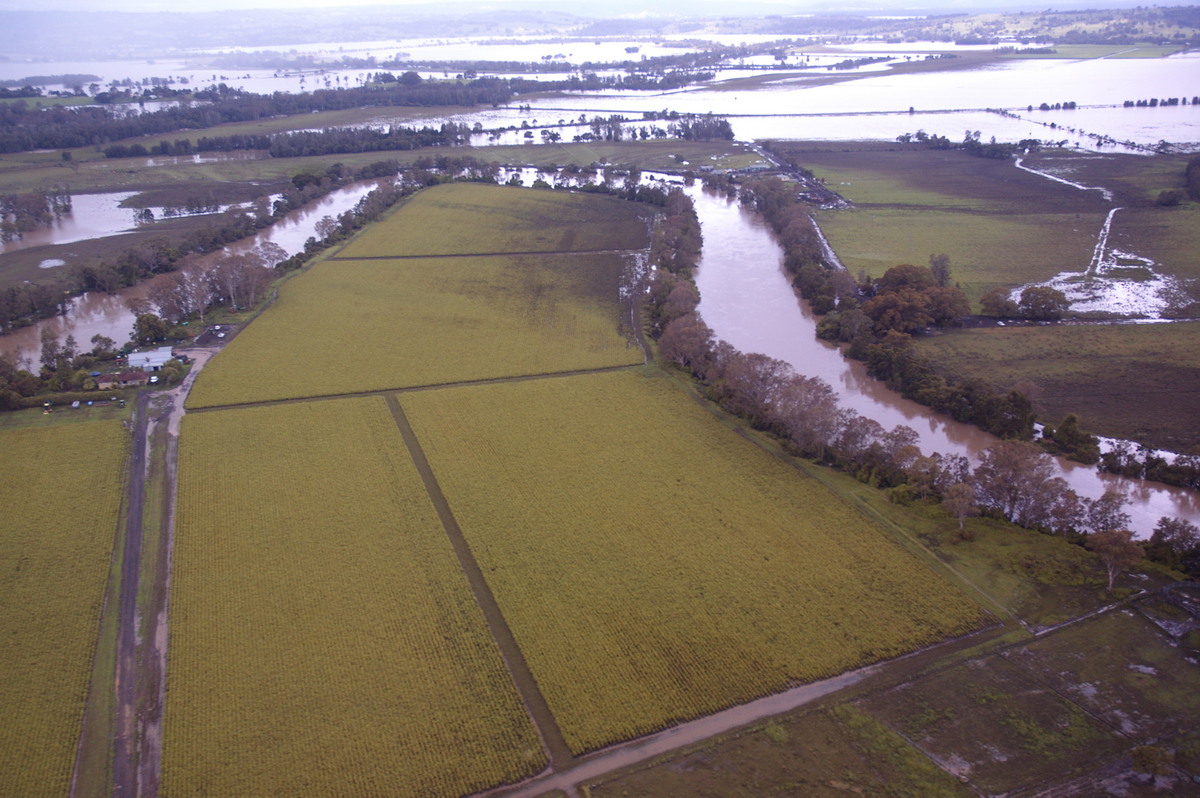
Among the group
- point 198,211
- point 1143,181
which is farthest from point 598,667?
point 1143,181

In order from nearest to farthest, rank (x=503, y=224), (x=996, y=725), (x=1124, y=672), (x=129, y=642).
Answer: (x=996, y=725) → (x=1124, y=672) → (x=129, y=642) → (x=503, y=224)

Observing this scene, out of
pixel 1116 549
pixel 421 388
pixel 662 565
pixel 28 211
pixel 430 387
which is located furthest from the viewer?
pixel 28 211

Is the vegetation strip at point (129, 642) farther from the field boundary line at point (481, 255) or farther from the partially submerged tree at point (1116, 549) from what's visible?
the partially submerged tree at point (1116, 549)

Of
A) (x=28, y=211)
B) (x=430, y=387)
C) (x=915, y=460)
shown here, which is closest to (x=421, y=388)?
(x=430, y=387)

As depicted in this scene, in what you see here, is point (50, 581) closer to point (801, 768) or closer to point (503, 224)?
point (801, 768)

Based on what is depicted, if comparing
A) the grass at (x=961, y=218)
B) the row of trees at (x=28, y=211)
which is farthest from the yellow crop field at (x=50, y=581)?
the grass at (x=961, y=218)

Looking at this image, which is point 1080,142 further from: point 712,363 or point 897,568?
point 897,568
